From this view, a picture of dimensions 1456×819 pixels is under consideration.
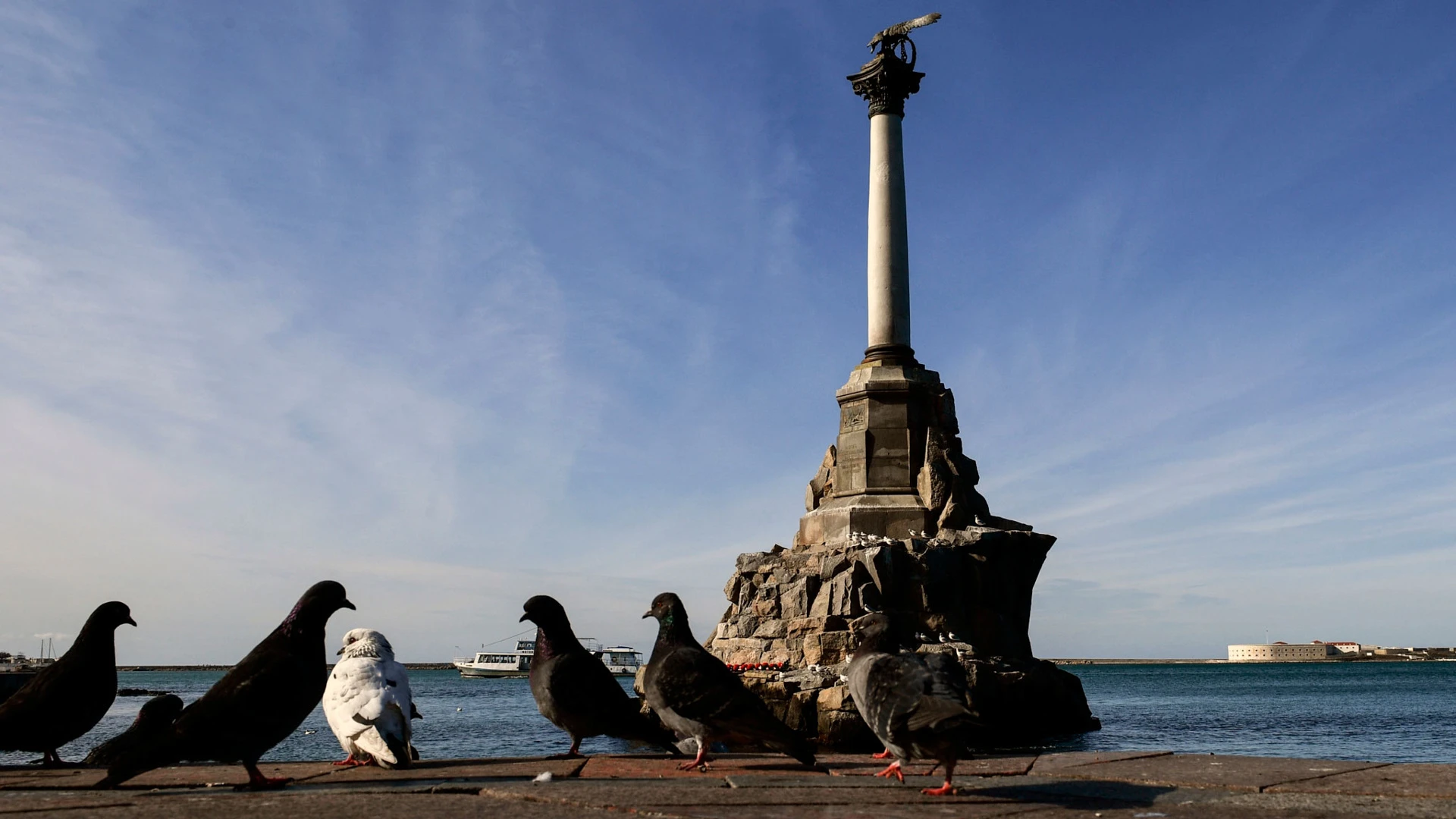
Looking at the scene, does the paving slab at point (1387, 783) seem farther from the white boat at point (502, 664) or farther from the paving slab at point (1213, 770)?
the white boat at point (502, 664)

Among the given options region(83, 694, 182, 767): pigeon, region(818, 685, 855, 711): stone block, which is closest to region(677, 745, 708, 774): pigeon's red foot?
region(83, 694, 182, 767): pigeon

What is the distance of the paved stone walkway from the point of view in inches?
193

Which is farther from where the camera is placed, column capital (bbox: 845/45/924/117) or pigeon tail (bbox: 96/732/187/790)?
column capital (bbox: 845/45/924/117)

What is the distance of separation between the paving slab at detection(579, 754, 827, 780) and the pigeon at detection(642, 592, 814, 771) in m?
0.10

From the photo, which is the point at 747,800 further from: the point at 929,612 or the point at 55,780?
the point at 929,612

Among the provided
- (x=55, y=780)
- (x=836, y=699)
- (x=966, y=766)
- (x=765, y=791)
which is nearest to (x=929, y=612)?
(x=836, y=699)

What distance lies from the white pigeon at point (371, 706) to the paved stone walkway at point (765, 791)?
0.20m

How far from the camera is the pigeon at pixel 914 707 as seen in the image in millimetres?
5785

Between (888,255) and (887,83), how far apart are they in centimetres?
471

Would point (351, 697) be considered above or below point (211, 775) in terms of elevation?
above

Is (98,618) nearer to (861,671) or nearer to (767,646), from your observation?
(861,671)

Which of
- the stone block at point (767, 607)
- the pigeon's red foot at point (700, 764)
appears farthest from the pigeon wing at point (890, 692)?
the stone block at point (767, 607)

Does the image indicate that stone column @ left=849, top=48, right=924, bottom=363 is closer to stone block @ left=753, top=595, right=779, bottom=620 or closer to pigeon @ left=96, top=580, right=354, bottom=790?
stone block @ left=753, top=595, right=779, bottom=620

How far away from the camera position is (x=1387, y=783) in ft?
19.0
